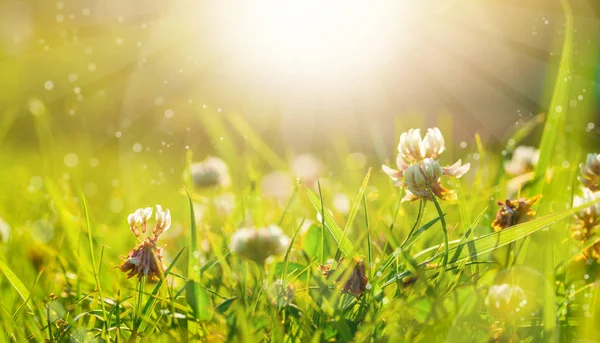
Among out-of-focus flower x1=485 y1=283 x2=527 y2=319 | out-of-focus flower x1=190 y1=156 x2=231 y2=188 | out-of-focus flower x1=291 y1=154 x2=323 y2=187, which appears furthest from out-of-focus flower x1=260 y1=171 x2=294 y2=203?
out-of-focus flower x1=485 y1=283 x2=527 y2=319

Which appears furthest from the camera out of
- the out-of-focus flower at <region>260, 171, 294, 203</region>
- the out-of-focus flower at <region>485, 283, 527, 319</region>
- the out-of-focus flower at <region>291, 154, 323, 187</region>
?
the out-of-focus flower at <region>291, 154, 323, 187</region>

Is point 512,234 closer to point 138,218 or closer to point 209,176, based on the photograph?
point 138,218

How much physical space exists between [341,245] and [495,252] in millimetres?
244

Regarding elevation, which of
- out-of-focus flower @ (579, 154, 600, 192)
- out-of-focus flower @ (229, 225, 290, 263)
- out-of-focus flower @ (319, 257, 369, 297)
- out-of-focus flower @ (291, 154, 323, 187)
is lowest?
out-of-focus flower @ (291, 154, 323, 187)

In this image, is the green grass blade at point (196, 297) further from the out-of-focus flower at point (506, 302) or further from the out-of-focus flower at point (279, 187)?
the out-of-focus flower at point (279, 187)

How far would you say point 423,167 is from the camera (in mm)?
728

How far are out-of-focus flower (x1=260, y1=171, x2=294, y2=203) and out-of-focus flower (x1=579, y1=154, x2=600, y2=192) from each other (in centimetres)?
94

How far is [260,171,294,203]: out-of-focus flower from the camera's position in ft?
5.53

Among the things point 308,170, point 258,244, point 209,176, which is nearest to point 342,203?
point 209,176

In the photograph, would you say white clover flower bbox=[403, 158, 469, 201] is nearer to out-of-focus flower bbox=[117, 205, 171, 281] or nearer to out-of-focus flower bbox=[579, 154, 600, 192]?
out-of-focus flower bbox=[579, 154, 600, 192]

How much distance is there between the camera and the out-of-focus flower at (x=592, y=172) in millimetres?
773

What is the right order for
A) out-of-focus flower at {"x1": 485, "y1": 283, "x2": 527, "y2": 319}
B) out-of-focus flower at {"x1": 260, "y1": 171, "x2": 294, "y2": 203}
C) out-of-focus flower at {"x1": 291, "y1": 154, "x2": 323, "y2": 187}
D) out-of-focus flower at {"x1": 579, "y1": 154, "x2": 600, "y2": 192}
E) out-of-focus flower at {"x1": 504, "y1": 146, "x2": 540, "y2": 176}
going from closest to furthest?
→ out-of-focus flower at {"x1": 485, "y1": 283, "x2": 527, "y2": 319}, out-of-focus flower at {"x1": 579, "y1": 154, "x2": 600, "y2": 192}, out-of-focus flower at {"x1": 504, "y1": 146, "x2": 540, "y2": 176}, out-of-focus flower at {"x1": 260, "y1": 171, "x2": 294, "y2": 203}, out-of-focus flower at {"x1": 291, "y1": 154, "x2": 323, "y2": 187}

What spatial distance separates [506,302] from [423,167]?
181 millimetres

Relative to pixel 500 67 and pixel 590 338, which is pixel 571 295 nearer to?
pixel 590 338
